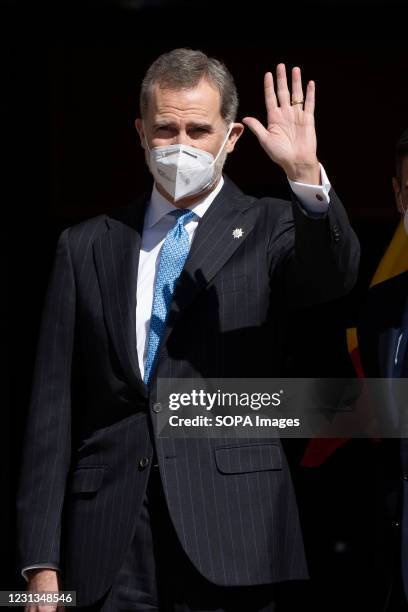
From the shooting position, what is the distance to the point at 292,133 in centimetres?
289

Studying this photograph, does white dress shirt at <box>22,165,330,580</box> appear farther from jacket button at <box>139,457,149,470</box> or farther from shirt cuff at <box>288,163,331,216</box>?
jacket button at <box>139,457,149,470</box>

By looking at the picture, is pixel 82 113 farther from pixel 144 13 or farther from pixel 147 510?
pixel 147 510

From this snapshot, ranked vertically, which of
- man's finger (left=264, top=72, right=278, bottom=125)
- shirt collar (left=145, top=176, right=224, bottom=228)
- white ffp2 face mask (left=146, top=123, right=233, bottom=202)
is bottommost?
shirt collar (left=145, top=176, right=224, bottom=228)

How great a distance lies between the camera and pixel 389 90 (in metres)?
4.29

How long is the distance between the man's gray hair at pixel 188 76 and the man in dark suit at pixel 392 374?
443 millimetres

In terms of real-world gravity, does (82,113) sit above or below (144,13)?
below

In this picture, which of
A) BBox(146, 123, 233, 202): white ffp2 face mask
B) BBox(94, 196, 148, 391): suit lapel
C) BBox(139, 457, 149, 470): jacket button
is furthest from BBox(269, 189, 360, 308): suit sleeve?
BBox(139, 457, 149, 470): jacket button

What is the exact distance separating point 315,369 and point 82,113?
1178 mm

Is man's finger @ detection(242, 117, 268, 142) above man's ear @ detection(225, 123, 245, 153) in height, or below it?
below

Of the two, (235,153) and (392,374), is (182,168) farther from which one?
(235,153)

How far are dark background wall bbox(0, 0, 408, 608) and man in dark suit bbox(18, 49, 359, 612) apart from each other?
46.0 inches

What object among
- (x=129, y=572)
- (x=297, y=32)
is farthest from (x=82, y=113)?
(x=129, y=572)

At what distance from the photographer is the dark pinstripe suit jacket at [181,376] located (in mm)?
2887

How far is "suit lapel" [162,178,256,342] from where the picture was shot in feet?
9.79
